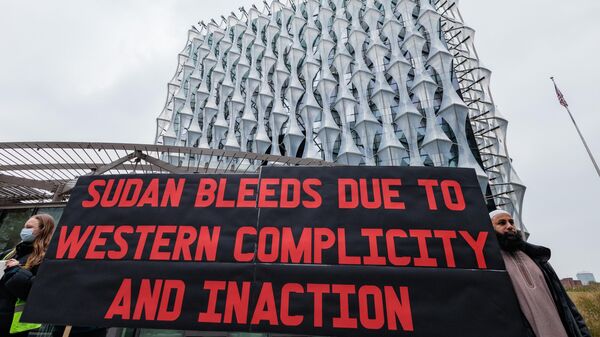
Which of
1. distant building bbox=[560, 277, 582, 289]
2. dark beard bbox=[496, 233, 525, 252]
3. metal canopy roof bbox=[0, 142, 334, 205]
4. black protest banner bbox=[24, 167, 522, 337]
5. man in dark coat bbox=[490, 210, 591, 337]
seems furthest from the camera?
distant building bbox=[560, 277, 582, 289]

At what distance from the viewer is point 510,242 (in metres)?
3.15

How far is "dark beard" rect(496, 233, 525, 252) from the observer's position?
315 centimetres

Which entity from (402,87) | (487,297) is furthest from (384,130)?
(487,297)

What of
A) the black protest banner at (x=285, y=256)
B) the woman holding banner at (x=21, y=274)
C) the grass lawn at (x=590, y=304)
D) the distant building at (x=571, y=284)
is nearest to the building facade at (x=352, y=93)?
the distant building at (x=571, y=284)

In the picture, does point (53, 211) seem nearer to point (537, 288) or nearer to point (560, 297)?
point (537, 288)

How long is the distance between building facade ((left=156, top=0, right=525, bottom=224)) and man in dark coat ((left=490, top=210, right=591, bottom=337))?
17.9 m

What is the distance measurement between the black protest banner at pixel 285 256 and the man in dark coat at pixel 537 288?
0.68 metres

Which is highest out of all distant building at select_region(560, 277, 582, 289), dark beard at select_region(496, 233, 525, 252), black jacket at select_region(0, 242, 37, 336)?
distant building at select_region(560, 277, 582, 289)

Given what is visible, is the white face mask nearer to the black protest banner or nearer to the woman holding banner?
the woman holding banner

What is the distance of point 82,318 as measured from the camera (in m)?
2.55

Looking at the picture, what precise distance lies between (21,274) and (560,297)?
590 centimetres

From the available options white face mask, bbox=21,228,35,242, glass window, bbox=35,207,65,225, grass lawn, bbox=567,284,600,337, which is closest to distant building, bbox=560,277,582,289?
grass lawn, bbox=567,284,600,337

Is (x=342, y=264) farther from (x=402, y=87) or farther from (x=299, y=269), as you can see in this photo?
(x=402, y=87)

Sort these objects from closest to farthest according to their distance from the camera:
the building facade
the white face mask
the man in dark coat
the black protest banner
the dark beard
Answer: the black protest banner
the man in dark coat
the dark beard
the white face mask
the building facade
